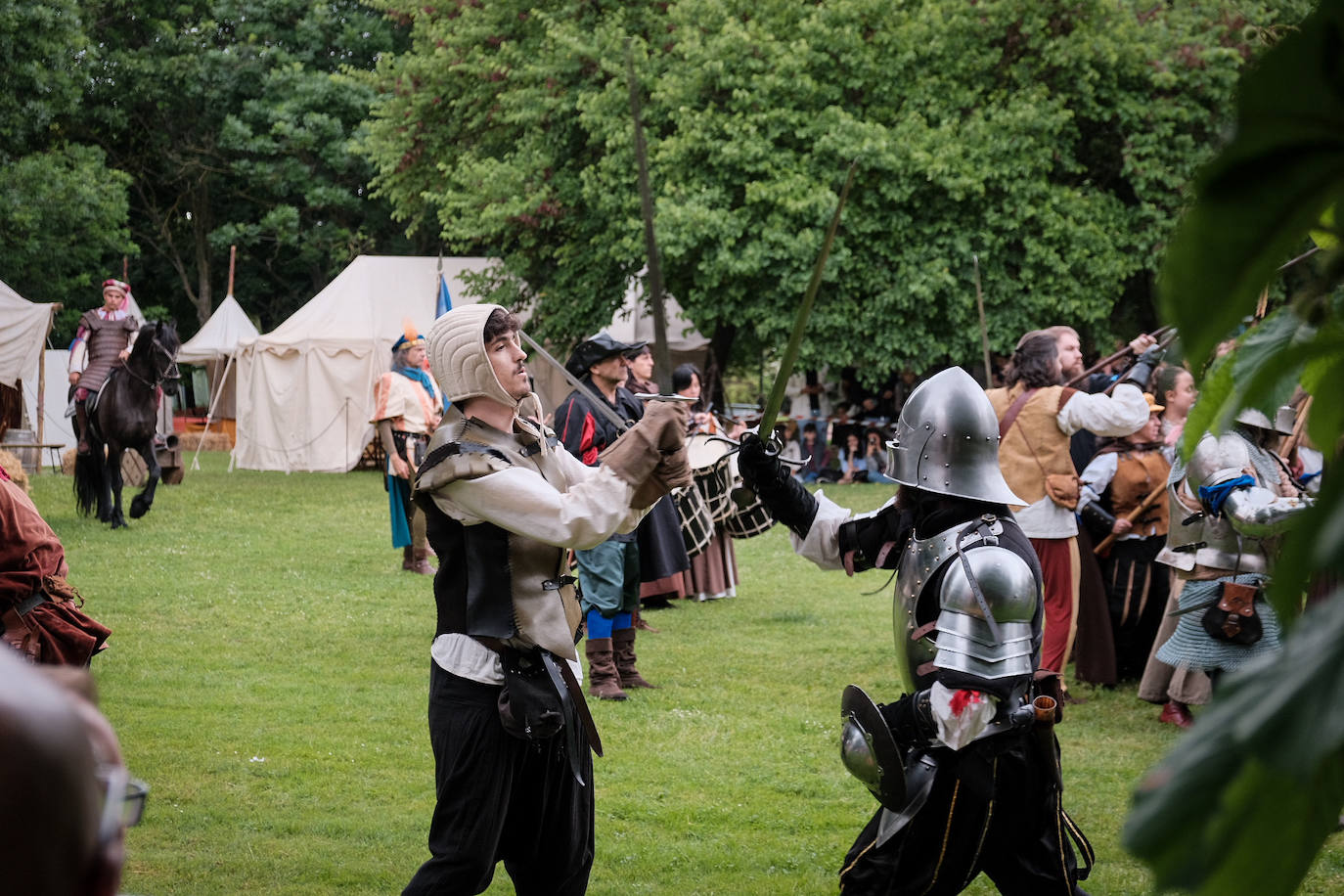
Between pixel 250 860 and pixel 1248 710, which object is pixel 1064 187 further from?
pixel 1248 710

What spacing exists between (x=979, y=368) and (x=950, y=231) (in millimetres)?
2398

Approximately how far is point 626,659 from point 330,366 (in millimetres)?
14996

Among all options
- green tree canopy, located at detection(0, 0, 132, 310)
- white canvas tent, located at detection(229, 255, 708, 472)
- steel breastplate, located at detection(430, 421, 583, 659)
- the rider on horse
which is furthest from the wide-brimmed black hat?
green tree canopy, located at detection(0, 0, 132, 310)

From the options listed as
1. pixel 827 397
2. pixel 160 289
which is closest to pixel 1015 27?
pixel 827 397

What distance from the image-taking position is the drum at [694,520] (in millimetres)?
8508

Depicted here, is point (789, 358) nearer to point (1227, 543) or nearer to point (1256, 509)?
point (1256, 509)

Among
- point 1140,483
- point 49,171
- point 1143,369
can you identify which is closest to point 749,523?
point 1140,483

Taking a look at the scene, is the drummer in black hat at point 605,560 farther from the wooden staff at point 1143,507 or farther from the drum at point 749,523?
the wooden staff at point 1143,507

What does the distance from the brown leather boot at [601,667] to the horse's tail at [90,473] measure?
7.25 m

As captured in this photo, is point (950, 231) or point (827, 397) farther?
point (827, 397)

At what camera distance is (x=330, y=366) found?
2122cm

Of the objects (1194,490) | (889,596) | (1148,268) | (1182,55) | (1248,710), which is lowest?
(889,596)

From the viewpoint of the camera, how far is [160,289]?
3338cm

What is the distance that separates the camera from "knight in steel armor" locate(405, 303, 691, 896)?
3188 mm
